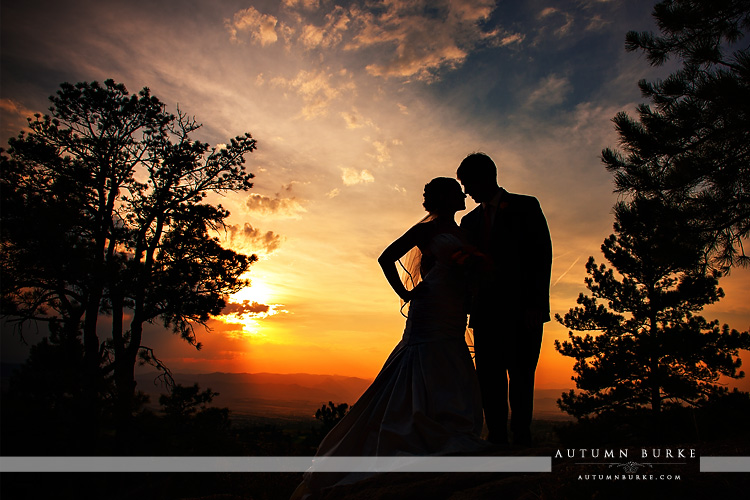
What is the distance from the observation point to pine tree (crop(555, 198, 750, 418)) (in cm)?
1480

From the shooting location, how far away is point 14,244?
529 inches

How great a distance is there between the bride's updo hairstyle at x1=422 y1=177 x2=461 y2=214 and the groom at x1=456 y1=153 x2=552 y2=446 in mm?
196

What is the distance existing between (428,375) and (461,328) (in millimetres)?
552

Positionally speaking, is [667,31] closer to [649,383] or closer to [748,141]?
[748,141]

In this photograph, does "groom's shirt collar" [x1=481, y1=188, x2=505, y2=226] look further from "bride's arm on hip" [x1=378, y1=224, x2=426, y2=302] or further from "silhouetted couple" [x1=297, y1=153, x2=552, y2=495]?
"bride's arm on hip" [x1=378, y1=224, x2=426, y2=302]

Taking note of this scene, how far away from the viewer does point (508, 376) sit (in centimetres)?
397

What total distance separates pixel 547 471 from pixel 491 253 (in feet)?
6.59

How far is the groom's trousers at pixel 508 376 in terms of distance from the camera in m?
3.84

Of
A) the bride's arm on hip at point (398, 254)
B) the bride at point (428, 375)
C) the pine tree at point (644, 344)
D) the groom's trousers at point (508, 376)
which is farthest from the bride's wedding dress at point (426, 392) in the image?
the pine tree at point (644, 344)

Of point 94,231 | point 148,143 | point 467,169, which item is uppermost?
point 148,143

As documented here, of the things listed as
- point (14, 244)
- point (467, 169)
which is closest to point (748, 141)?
point (467, 169)

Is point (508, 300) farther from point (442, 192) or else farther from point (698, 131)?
point (698, 131)

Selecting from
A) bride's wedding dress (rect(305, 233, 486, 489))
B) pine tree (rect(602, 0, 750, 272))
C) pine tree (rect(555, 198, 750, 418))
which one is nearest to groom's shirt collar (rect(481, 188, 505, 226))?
bride's wedding dress (rect(305, 233, 486, 489))

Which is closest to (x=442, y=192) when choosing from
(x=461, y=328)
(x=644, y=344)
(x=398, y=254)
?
(x=398, y=254)
